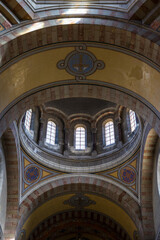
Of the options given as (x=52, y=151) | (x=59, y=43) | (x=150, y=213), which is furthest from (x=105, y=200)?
(x=59, y=43)

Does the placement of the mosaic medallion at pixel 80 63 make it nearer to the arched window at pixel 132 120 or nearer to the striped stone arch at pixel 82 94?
the striped stone arch at pixel 82 94

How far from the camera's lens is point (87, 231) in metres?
17.8

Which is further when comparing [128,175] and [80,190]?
[80,190]

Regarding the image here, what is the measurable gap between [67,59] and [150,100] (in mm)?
2942

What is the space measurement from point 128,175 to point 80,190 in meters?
2.51

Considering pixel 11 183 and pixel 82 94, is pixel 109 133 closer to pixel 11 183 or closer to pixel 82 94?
pixel 11 183

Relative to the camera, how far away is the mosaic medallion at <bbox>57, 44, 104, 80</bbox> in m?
10.3

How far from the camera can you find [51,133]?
18.5m

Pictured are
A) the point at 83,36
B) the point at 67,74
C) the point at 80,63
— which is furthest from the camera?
the point at 67,74

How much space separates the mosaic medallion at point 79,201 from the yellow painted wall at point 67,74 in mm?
7720

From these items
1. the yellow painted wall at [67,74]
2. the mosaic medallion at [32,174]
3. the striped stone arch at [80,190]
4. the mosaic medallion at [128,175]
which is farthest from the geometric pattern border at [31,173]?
the yellow painted wall at [67,74]

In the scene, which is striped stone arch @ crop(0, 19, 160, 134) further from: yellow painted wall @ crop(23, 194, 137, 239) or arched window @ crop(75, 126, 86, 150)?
arched window @ crop(75, 126, 86, 150)

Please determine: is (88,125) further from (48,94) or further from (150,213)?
(48,94)

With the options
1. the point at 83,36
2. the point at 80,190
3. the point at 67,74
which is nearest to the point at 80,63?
the point at 67,74
